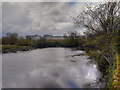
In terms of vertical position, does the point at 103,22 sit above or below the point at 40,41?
above

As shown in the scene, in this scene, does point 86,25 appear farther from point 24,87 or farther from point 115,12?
point 24,87

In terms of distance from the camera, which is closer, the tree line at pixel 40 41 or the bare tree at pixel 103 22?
the bare tree at pixel 103 22

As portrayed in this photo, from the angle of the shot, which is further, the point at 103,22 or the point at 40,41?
the point at 40,41

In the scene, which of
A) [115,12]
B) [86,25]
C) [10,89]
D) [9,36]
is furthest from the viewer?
[9,36]

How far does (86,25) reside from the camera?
8.02 meters

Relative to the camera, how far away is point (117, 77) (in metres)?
4.22

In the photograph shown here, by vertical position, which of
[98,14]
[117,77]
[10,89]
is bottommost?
[10,89]

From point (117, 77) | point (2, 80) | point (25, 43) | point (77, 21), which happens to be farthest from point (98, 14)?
point (25, 43)

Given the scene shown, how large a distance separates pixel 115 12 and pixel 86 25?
2219mm

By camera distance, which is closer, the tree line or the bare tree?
the bare tree

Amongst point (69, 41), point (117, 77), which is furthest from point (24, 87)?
point (69, 41)

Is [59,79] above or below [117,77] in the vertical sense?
below

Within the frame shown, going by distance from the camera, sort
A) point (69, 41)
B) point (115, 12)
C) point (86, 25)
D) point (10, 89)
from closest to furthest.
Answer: point (10, 89) → point (115, 12) → point (86, 25) → point (69, 41)

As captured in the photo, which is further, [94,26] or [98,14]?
[94,26]
